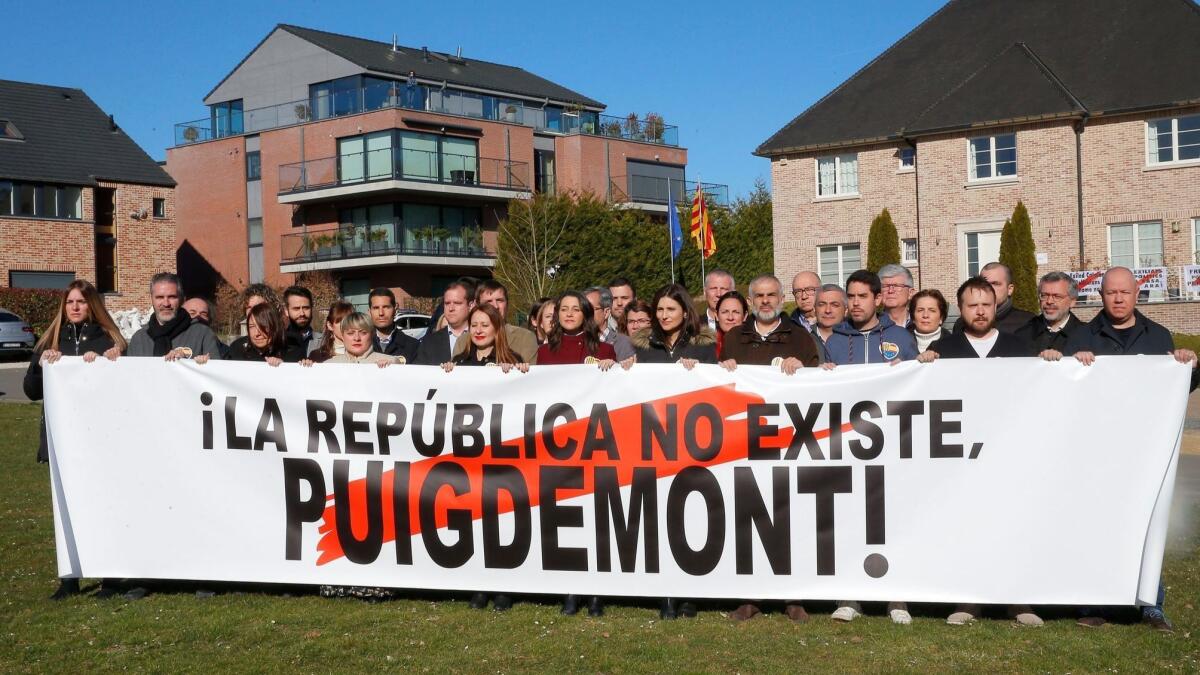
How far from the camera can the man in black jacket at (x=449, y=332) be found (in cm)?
833

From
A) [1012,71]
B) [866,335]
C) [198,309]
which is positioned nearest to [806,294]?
[866,335]

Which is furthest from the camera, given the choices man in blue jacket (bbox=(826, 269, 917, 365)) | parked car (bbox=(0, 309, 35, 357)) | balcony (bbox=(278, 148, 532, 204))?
balcony (bbox=(278, 148, 532, 204))

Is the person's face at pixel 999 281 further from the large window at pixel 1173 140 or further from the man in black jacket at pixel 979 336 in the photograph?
the large window at pixel 1173 140

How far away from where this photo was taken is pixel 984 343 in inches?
281

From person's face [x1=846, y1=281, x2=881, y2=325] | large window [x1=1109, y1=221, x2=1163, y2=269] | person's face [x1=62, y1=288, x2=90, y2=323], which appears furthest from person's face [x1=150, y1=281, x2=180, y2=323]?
large window [x1=1109, y1=221, x2=1163, y2=269]

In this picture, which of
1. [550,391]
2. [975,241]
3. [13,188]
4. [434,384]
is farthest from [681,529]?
[13,188]

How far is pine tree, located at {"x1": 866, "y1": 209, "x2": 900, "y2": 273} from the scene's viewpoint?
3694cm

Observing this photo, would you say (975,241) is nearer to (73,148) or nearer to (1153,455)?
(1153,455)

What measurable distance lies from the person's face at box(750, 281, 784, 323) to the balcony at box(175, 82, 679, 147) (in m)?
43.3

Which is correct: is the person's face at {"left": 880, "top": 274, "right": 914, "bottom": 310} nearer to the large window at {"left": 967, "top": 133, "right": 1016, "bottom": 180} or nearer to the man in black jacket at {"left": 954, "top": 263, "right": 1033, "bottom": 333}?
the man in black jacket at {"left": 954, "top": 263, "right": 1033, "bottom": 333}

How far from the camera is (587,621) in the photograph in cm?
682

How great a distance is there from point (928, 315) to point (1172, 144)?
99.2 feet

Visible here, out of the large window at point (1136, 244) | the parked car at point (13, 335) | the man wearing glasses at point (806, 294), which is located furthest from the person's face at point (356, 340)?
the parked car at point (13, 335)

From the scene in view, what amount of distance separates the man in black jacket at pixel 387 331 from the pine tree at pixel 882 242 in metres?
29.6
